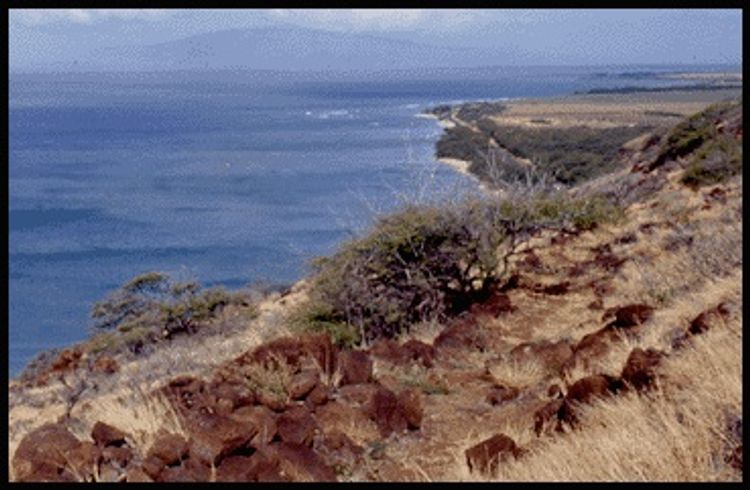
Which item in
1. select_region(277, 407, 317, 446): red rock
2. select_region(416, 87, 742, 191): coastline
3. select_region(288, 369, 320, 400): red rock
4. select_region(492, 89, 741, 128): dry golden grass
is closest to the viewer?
select_region(277, 407, 317, 446): red rock

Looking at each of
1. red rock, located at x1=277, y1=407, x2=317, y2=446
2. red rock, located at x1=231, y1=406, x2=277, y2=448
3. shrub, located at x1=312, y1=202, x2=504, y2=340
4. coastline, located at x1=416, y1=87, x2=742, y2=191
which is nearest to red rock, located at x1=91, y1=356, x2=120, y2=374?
shrub, located at x1=312, y1=202, x2=504, y2=340

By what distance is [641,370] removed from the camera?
224 inches

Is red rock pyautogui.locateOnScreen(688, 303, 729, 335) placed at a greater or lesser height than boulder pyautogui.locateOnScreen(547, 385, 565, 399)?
greater

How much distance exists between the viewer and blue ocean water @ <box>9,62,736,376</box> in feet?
107

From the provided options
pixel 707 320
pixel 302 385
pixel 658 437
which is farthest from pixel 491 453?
pixel 707 320

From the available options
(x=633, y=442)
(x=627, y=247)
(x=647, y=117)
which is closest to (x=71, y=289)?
(x=627, y=247)

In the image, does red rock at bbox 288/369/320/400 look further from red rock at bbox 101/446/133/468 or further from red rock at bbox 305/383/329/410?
red rock at bbox 101/446/133/468

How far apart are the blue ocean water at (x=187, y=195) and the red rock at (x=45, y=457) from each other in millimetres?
6638

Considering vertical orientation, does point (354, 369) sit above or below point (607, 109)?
below

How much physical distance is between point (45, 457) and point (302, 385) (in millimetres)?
1734

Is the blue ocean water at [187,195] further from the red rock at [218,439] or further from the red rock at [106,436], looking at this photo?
the red rock at [218,439]

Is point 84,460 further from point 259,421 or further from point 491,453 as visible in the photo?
point 491,453

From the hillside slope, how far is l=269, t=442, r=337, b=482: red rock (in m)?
0.01

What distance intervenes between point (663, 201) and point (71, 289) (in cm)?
2325
